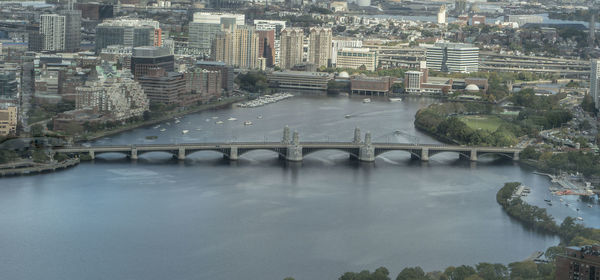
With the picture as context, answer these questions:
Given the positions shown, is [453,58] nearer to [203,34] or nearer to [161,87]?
[203,34]

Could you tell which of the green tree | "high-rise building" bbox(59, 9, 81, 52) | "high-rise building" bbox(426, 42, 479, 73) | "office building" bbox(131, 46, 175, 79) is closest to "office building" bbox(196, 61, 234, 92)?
"office building" bbox(131, 46, 175, 79)

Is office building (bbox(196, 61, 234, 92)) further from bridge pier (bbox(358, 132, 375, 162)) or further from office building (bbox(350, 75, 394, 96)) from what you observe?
bridge pier (bbox(358, 132, 375, 162))

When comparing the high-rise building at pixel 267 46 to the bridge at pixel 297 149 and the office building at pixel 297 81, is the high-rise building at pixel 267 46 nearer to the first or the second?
the office building at pixel 297 81

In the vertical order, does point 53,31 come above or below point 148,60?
above

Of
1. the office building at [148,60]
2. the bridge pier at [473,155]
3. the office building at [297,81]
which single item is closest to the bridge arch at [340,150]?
the bridge pier at [473,155]

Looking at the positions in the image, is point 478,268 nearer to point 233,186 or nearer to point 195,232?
point 195,232

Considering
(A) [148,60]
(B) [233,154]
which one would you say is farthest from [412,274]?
(A) [148,60]

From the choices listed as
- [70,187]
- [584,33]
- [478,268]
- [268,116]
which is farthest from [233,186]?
[584,33]

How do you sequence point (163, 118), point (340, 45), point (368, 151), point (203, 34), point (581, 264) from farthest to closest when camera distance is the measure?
point (340, 45)
point (203, 34)
point (163, 118)
point (368, 151)
point (581, 264)
